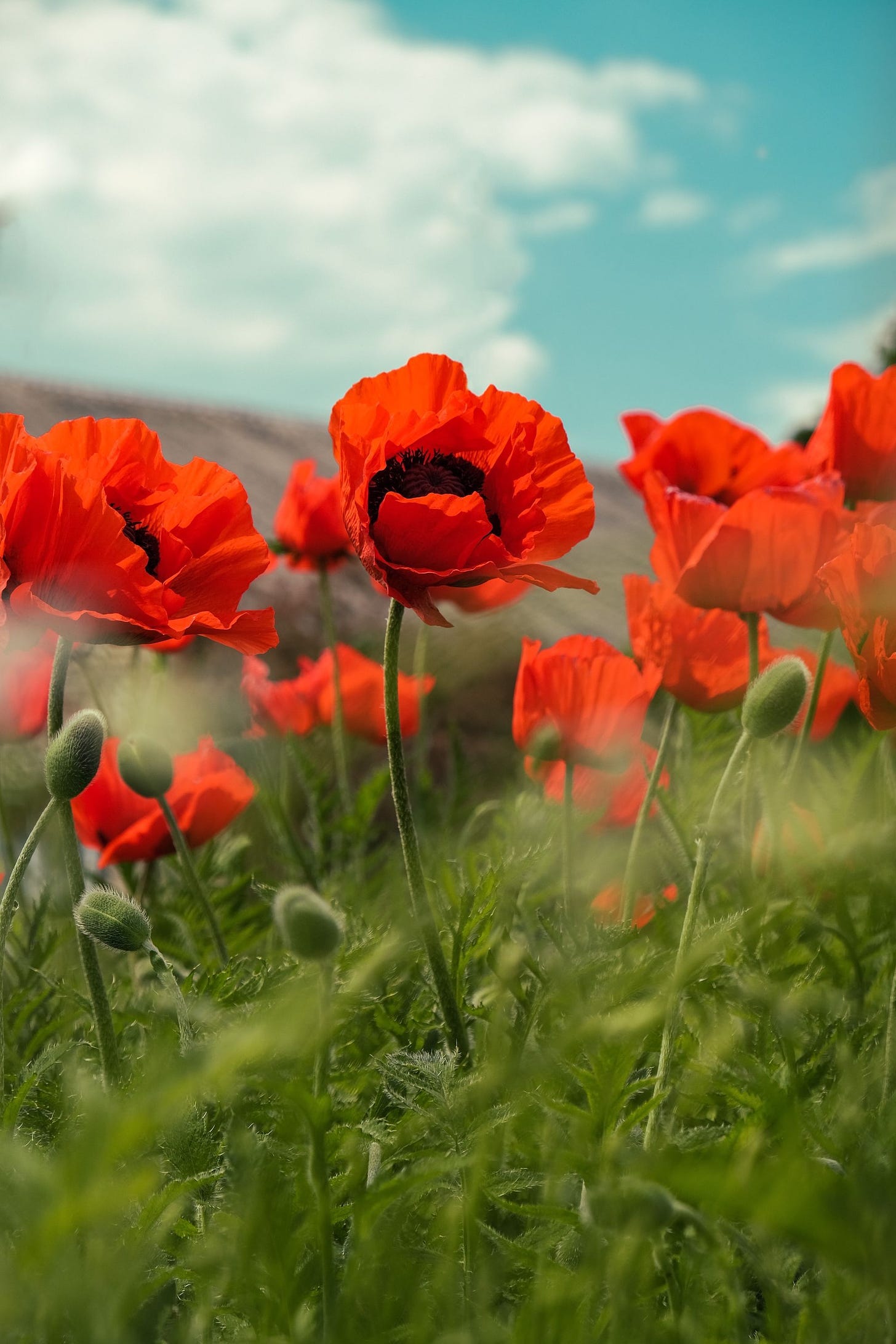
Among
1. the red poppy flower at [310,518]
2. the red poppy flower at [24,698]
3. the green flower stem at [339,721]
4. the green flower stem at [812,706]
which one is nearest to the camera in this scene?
the green flower stem at [812,706]

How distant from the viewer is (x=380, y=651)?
5.19ft

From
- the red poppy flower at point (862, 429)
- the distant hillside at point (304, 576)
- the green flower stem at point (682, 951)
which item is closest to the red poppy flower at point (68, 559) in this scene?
the green flower stem at point (682, 951)

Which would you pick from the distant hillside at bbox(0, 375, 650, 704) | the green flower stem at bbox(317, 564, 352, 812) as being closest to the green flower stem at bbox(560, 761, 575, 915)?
the green flower stem at bbox(317, 564, 352, 812)

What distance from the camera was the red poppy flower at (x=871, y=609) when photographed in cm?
48

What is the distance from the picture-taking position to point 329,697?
3.91ft

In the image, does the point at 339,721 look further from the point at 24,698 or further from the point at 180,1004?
the point at 180,1004

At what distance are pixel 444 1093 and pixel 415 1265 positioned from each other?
0.07m

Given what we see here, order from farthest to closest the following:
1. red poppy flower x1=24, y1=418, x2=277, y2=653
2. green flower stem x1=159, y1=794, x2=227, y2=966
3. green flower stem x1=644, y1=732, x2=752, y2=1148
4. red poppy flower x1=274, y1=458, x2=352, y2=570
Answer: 1. red poppy flower x1=274, y1=458, x2=352, y2=570
2. green flower stem x1=159, y1=794, x2=227, y2=966
3. red poppy flower x1=24, y1=418, x2=277, y2=653
4. green flower stem x1=644, y1=732, x2=752, y2=1148

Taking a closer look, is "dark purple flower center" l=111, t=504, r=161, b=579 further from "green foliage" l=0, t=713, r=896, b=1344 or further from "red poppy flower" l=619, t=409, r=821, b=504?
"red poppy flower" l=619, t=409, r=821, b=504

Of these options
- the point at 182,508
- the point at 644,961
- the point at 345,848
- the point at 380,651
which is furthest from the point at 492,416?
the point at 380,651

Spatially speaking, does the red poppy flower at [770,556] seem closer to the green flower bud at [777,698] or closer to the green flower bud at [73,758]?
the green flower bud at [777,698]

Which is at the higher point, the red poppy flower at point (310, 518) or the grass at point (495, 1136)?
the red poppy flower at point (310, 518)

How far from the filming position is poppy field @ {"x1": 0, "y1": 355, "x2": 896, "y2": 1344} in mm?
292

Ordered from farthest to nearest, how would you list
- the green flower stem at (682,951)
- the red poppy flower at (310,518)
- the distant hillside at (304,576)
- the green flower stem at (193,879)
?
1. the distant hillside at (304,576)
2. the red poppy flower at (310,518)
3. the green flower stem at (193,879)
4. the green flower stem at (682,951)
